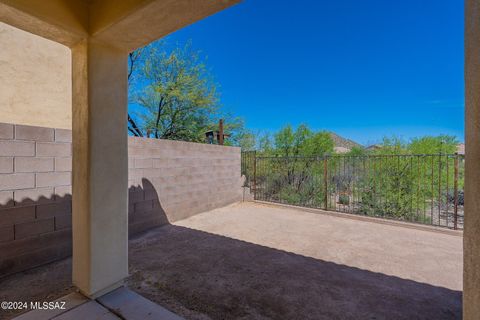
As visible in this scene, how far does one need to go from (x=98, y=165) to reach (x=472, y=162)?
2300 mm

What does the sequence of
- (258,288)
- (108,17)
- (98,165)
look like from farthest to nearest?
1. (258,288)
2. (98,165)
3. (108,17)

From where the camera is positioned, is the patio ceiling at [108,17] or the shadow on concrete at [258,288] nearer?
the patio ceiling at [108,17]

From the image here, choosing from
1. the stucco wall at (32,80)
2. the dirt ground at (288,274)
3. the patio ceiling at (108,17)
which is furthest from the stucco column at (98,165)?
the stucco wall at (32,80)

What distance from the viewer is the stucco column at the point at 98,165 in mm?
1804

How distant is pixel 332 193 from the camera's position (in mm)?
6141

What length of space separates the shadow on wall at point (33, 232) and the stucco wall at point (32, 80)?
2.58 m

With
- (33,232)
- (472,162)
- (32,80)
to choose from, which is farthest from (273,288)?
(32,80)

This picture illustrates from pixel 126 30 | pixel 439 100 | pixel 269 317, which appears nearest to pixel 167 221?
pixel 269 317

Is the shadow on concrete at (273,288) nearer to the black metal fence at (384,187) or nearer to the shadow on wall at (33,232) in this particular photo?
the shadow on wall at (33,232)

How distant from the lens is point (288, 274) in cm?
252

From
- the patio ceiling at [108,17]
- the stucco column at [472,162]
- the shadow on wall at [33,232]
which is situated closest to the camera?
the stucco column at [472,162]

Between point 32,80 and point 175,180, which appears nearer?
point 32,80

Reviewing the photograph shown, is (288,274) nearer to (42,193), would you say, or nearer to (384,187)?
(42,193)

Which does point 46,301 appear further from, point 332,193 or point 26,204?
point 332,193
